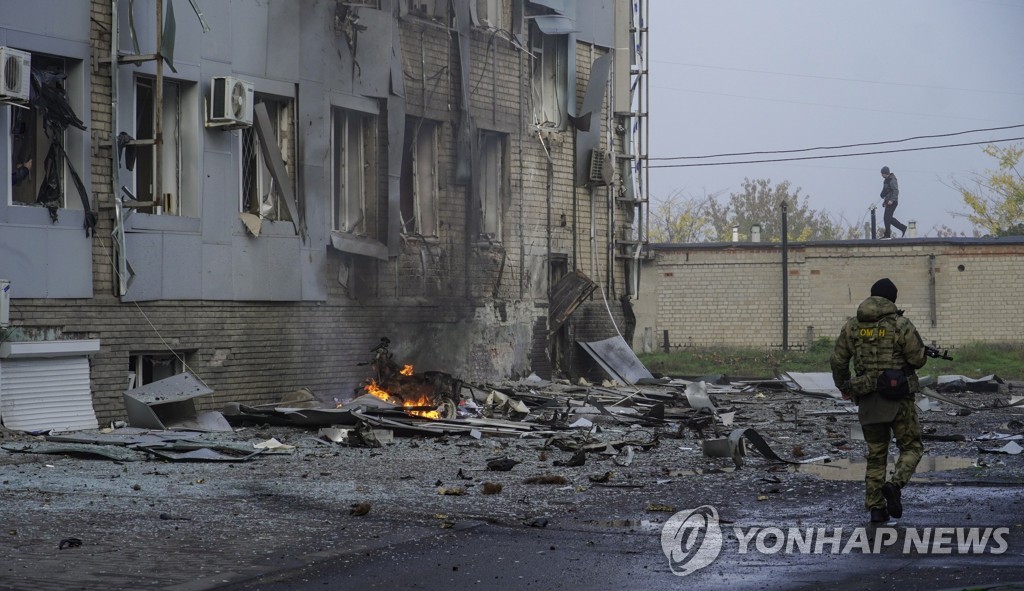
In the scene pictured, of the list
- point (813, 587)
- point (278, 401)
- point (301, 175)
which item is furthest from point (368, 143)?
point (813, 587)

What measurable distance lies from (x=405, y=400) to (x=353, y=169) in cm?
382

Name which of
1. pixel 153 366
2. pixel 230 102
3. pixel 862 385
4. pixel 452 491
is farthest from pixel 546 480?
pixel 230 102

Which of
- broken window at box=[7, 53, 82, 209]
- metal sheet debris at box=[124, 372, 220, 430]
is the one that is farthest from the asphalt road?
broken window at box=[7, 53, 82, 209]

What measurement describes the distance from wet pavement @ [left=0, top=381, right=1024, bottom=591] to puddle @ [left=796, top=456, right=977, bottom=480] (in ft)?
0.09

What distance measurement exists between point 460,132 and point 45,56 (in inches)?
309

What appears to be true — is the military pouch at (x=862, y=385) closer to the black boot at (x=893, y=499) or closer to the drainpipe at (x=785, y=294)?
the black boot at (x=893, y=499)

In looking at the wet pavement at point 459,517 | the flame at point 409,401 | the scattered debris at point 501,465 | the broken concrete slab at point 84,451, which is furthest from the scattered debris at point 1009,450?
the broken concrete slab at point 84,451

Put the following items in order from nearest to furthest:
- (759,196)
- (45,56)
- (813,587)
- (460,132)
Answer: (813,587), (45,56), (460,132), (759,196)

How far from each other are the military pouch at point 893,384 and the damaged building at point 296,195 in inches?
355

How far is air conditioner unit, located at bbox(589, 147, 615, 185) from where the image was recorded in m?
23.3

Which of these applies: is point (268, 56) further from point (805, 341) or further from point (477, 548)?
point (805, 341)

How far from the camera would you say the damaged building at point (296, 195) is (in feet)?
45.1

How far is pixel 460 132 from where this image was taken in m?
20.2
